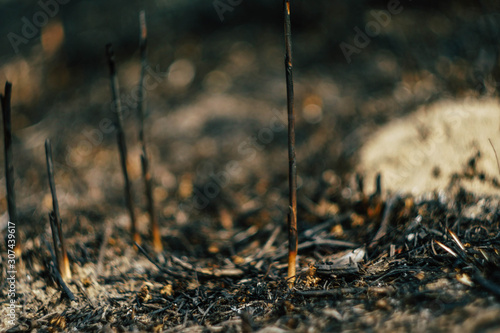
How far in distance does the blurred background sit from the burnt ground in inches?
0.5

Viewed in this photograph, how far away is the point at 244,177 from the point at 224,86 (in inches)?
35.6

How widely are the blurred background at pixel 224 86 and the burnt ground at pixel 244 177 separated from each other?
1cm

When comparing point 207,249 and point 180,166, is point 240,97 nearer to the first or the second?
point 180,166

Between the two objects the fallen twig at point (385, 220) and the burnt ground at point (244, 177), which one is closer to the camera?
the burnt ground at point (244, 177)

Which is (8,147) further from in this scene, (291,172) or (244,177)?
(244,177)

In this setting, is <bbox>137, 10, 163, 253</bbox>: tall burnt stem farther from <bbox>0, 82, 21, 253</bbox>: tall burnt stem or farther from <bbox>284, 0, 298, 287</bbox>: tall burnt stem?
<bbox>284, 0, 298, 287</bbox>: tall burnt stem

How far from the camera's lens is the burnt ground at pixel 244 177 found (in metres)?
1.14

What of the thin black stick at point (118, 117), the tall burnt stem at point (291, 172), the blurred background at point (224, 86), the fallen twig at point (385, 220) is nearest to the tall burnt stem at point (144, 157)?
the thin black stick at point (118, 117)

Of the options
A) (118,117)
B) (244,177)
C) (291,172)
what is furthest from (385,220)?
(118,117)

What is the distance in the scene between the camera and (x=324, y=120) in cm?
243

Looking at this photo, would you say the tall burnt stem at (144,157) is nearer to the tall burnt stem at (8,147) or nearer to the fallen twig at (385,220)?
the tall burnt stem at (8,147)

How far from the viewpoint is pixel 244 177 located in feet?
7.39

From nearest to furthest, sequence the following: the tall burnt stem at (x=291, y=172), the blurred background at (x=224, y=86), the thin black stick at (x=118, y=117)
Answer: the tall burnt stem at (x=291, y=172), the thin black stick at (x=118, y=117), the blurred background at (x=224, y=86)

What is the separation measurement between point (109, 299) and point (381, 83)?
2174 millimetres
